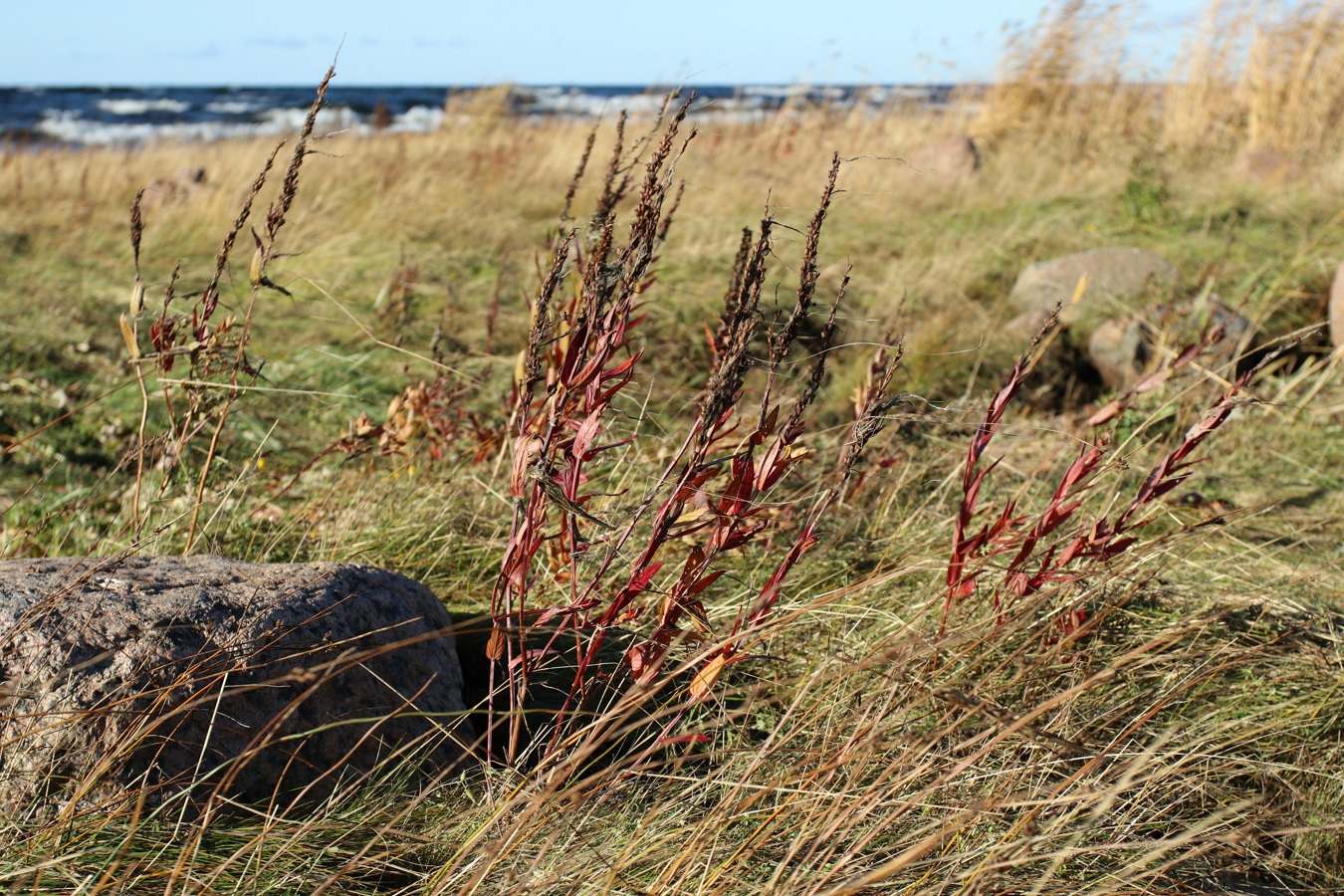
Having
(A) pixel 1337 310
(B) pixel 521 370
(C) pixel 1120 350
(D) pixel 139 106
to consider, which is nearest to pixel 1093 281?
(C) pixel 1120 350

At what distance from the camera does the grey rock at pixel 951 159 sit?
27.2 feet

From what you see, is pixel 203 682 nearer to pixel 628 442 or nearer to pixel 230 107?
pixel 628 442

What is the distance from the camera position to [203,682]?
141cm

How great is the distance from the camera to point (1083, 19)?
9.55m

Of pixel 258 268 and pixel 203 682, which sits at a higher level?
pixel 258 268

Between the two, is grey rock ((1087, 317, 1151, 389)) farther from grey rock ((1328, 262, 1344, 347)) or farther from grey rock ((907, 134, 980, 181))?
grey rock ((907, 134, 980, 181))

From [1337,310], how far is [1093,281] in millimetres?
1016

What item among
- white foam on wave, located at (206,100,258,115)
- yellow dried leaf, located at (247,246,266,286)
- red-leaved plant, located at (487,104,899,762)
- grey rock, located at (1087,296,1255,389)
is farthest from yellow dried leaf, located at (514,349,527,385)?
white foam on wave, located at (206,100,258,115)

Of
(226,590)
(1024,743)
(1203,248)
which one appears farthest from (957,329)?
(226,590)

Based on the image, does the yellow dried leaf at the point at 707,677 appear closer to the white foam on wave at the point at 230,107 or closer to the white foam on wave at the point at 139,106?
the white foam on wave at the point at 139,106

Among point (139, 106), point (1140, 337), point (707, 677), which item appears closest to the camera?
point (707, 677)

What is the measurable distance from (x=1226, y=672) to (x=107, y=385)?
164 inches

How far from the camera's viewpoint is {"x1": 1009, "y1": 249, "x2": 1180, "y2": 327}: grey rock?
469cm

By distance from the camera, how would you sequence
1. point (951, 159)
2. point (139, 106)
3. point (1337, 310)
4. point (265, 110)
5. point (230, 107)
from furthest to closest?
point (230, 107) → point (265, 110) → point (139, 106) → point (951, 159) → point (1337, 310)
